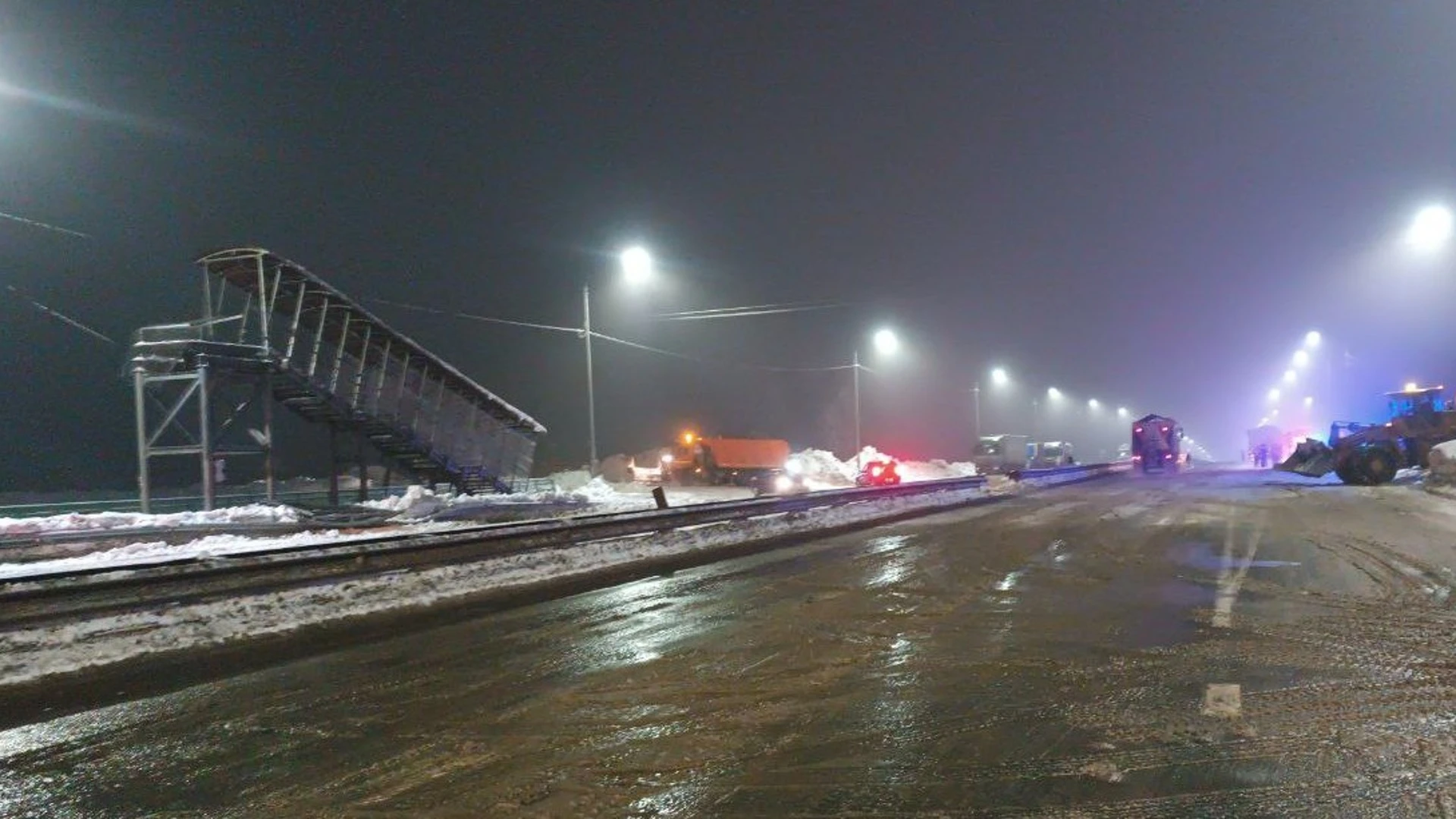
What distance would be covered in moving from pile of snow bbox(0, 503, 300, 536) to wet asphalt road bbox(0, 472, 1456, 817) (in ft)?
46.1

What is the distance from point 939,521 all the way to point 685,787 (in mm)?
19404

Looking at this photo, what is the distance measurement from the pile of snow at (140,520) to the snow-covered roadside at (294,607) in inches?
412

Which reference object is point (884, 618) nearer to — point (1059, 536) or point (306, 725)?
point (306, 725)

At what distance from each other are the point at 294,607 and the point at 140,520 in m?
13.3

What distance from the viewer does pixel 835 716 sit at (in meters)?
6.14

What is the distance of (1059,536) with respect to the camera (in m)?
18.3

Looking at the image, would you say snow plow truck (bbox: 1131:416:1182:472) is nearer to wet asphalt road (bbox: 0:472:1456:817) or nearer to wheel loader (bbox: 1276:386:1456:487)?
wheel loader (bbox: 1276:386:1456:487)

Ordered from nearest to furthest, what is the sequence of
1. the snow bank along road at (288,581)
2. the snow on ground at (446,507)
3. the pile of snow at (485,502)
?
the snow bank along road at (288,581)
the snow on ground at (446,507)
the pile of snow at (485,502)

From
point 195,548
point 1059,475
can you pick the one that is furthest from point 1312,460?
point 195,548

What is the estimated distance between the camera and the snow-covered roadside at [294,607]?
841 cm

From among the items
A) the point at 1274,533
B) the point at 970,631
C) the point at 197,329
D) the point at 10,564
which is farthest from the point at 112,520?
the point at 1274,533

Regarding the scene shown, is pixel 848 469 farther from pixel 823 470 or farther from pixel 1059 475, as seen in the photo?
pixel 1059 475

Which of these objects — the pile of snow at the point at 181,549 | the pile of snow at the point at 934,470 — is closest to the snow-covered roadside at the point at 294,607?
the pile of snow at the point at 181,549

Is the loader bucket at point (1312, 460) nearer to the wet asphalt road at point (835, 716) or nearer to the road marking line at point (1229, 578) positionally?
the road marking line at point (1229, 578)
